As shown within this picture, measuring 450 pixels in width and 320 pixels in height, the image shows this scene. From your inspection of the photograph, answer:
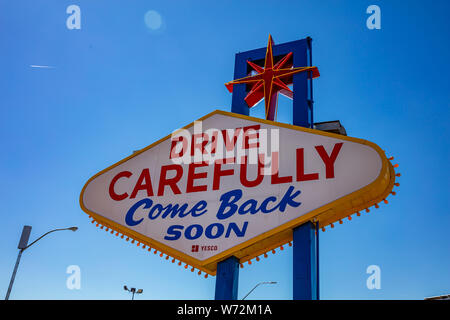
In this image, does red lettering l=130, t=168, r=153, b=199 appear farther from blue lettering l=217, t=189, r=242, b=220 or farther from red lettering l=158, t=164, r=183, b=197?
blue lettering l=217, t=189, r=242, b=220

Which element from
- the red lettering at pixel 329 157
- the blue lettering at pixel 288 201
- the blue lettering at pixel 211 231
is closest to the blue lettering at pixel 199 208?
the blue lettering at pixel 211 231

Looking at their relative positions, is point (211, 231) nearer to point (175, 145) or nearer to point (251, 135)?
point (251, 135)

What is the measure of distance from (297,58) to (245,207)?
5.15 m

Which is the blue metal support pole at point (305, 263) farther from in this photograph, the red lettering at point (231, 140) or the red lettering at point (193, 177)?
the red lettering at point (231, 140)

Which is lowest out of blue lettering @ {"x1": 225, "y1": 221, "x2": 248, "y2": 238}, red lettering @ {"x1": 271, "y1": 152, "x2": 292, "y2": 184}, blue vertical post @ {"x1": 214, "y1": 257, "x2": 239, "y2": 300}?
blue vertical post @ {"x1": 214, "y1": 257, "x2": 239, "y2": 300}

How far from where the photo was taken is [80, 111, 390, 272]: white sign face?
31.4 feet

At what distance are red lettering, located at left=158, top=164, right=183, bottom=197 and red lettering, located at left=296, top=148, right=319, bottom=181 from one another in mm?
3330

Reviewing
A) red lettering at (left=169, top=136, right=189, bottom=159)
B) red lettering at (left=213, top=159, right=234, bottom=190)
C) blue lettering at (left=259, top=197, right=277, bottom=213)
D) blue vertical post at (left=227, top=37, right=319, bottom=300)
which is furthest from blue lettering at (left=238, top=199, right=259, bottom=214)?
red lettering at (left=169, top=136, right=189, bottom=159)

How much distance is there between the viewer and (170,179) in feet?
38.0

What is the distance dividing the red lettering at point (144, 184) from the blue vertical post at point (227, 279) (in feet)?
10.2

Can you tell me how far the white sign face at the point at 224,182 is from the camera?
959 cm

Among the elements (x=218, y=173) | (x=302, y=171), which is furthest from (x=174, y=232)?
(x=302, y=171)
